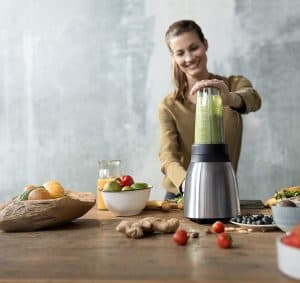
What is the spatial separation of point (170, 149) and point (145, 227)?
3.55 feet

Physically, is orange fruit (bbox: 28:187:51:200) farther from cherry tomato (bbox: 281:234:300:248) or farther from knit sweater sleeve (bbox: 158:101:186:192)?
cherry tomato (bbox: 281:234:300:248)

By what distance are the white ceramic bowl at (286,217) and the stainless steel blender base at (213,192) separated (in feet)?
0.67

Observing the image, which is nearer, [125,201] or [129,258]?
[129,258]

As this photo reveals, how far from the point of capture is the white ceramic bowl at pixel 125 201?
1.57 metres

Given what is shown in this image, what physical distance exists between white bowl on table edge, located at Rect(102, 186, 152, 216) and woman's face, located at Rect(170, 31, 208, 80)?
94 centimetres

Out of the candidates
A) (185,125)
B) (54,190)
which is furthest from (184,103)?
(54,190)

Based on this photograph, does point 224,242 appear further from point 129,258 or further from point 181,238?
point 129,258

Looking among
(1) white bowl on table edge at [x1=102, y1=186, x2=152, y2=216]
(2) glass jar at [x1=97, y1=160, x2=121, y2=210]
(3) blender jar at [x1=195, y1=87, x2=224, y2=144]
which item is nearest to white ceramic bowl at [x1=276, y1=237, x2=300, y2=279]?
(3) blender jar at [x1=195, y1=87, x2=224, y2=144]

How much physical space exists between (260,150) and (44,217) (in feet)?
Answer: 7.60

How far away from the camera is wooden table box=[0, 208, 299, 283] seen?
86 centimetres

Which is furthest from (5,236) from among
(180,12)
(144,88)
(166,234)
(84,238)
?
(180,12)

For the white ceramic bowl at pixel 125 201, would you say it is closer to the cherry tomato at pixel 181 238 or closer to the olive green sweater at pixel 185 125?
the cherry tomato at pixel 181 238

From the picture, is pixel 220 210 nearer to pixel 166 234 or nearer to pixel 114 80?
pixel 166 234

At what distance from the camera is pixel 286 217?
3.84ft
